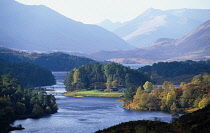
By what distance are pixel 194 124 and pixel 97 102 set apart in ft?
302

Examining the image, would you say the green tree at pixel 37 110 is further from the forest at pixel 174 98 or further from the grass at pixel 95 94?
the grass at pixel 95 94

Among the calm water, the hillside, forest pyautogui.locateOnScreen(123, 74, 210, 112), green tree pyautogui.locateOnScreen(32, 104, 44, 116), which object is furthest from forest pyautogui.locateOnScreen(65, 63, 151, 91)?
the hillside

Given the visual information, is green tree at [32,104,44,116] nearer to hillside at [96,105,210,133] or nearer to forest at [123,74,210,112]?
forest at [123,74,210,112]

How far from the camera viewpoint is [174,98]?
4156 inches

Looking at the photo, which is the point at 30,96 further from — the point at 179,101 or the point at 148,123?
the point at 148,123

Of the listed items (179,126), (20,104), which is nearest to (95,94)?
(20,104)

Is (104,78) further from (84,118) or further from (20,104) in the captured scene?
(20,104)

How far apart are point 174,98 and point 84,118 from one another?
84.7ft

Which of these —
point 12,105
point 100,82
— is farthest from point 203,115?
point 100,82

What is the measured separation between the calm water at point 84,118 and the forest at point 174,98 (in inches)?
218

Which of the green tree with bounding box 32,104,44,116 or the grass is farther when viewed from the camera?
the grass

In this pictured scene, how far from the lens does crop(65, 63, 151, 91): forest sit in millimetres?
160125

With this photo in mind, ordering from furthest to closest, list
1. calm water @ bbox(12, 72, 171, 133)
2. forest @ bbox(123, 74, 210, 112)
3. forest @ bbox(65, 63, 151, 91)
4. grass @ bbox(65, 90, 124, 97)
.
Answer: forest @ bbox(65, 63, 151, 91), grass @ bbox(65, 90, 124, 97), forest @ bbox(123, 74, 210, 112), calm water @ bbox(12, 72, 171, 133)

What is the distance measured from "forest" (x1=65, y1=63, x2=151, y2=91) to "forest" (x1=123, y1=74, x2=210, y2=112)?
4218 cm
